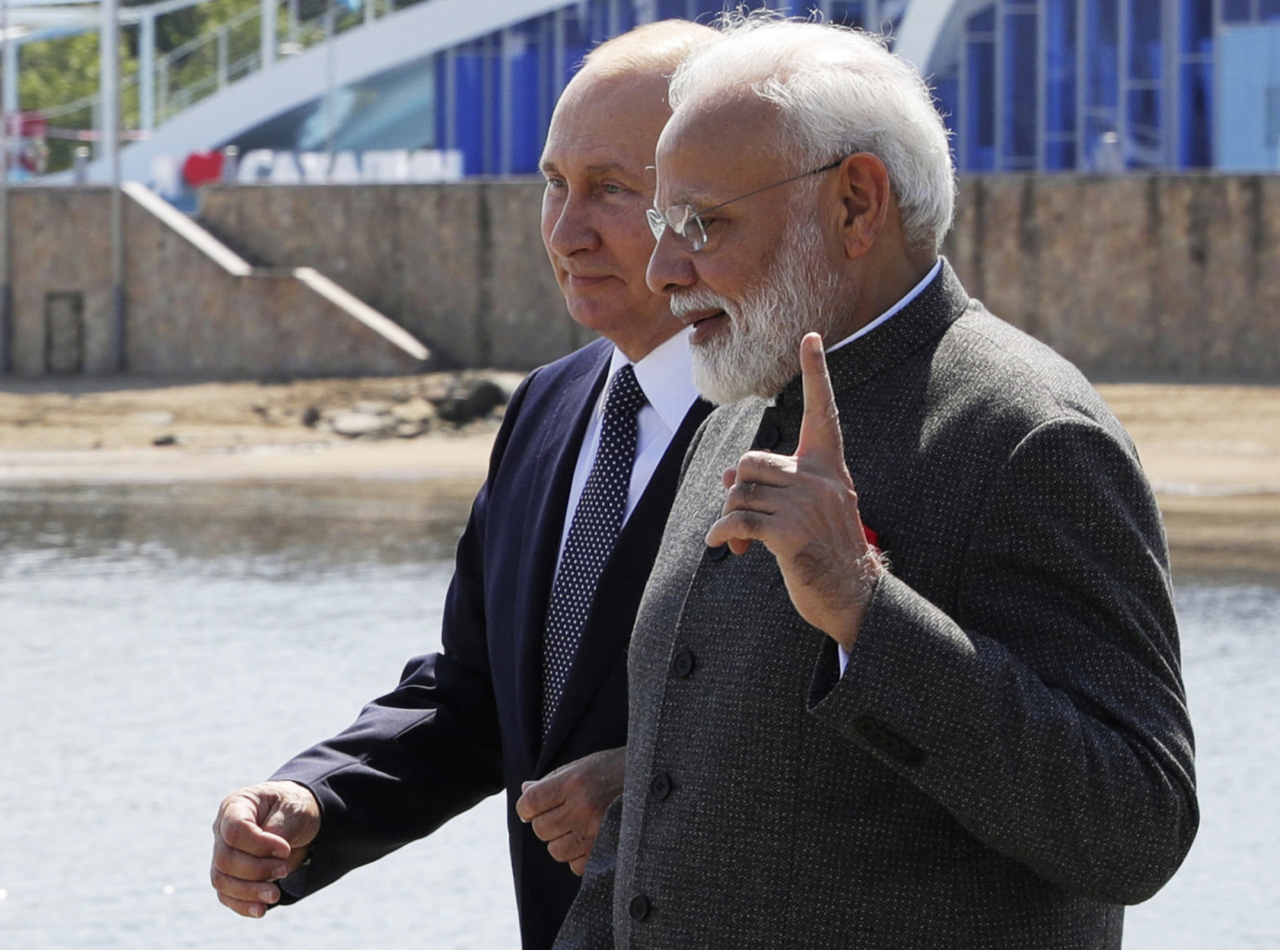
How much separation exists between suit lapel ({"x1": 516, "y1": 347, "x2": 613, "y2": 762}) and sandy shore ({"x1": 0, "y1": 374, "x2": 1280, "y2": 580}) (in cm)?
1367

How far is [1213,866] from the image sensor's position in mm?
6602

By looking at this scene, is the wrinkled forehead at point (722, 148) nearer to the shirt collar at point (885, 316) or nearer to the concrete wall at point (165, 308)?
the shirt collar at point (885, 316)

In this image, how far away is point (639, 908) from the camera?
2203mm

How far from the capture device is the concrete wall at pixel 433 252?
1195 inches

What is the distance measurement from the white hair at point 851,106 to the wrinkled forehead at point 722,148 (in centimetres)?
1

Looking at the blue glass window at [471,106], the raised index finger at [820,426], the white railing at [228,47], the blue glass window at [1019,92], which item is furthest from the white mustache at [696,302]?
the white railing at [228,47]

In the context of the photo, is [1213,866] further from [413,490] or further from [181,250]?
[181,250]

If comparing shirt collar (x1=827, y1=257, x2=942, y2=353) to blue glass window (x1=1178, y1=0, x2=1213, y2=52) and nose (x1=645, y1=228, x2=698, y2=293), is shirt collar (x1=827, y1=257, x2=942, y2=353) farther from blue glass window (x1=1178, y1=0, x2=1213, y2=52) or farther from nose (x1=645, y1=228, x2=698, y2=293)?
blue glass window (x1=1178, y1=0, x2=1213, y2=52)

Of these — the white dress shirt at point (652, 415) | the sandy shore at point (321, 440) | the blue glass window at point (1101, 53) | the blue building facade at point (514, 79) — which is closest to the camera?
the white dress shirt at point (652, 415)

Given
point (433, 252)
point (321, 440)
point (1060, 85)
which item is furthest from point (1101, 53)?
point (321, 440)

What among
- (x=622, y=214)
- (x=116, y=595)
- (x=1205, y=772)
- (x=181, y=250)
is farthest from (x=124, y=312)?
(x=622, y=214)

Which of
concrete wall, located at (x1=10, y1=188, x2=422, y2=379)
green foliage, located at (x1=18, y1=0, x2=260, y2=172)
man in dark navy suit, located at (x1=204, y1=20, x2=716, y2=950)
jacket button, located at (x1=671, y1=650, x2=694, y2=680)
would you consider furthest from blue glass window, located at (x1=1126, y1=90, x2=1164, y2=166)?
jacket button, located at (x1=671, y1=650, x2=694, y2=680)

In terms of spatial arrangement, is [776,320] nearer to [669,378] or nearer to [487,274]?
[669,378]

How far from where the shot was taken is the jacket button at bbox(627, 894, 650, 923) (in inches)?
86.5
